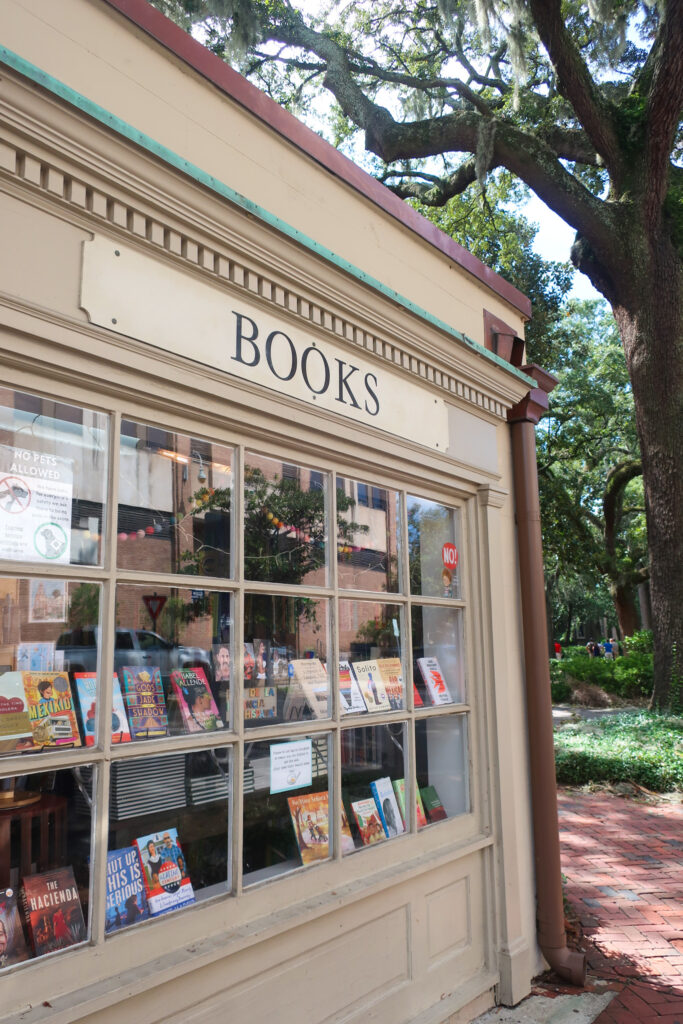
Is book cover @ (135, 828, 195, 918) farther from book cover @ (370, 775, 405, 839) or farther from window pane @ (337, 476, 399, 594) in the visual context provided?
window pane @ (337, 476, 399, 594)

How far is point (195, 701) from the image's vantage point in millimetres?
2484

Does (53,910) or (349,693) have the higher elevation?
(349,693)

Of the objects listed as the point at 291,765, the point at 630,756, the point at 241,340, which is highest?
the point at 241,340

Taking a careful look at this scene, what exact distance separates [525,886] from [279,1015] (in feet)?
6.06

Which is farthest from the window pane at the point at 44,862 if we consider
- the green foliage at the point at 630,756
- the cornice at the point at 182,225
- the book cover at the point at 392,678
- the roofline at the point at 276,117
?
the green foliage at the point at 630,756

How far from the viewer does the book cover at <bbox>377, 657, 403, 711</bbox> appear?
10.8 ft

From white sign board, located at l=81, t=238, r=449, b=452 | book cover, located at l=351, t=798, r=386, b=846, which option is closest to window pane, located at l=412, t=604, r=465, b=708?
book cover, located at l=351, t=798, r=386, b=846

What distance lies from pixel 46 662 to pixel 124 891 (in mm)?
739

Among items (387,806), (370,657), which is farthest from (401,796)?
Answer: (370,657)

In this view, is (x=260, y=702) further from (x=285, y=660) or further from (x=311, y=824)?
(x=311, y=824)

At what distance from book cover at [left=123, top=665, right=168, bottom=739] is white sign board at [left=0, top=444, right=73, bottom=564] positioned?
0.45 meters

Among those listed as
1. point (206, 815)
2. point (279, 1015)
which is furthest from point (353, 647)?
point (279, 1015)

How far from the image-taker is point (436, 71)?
44.9ft

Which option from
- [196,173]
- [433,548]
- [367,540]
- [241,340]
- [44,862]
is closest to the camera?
[44,862]
